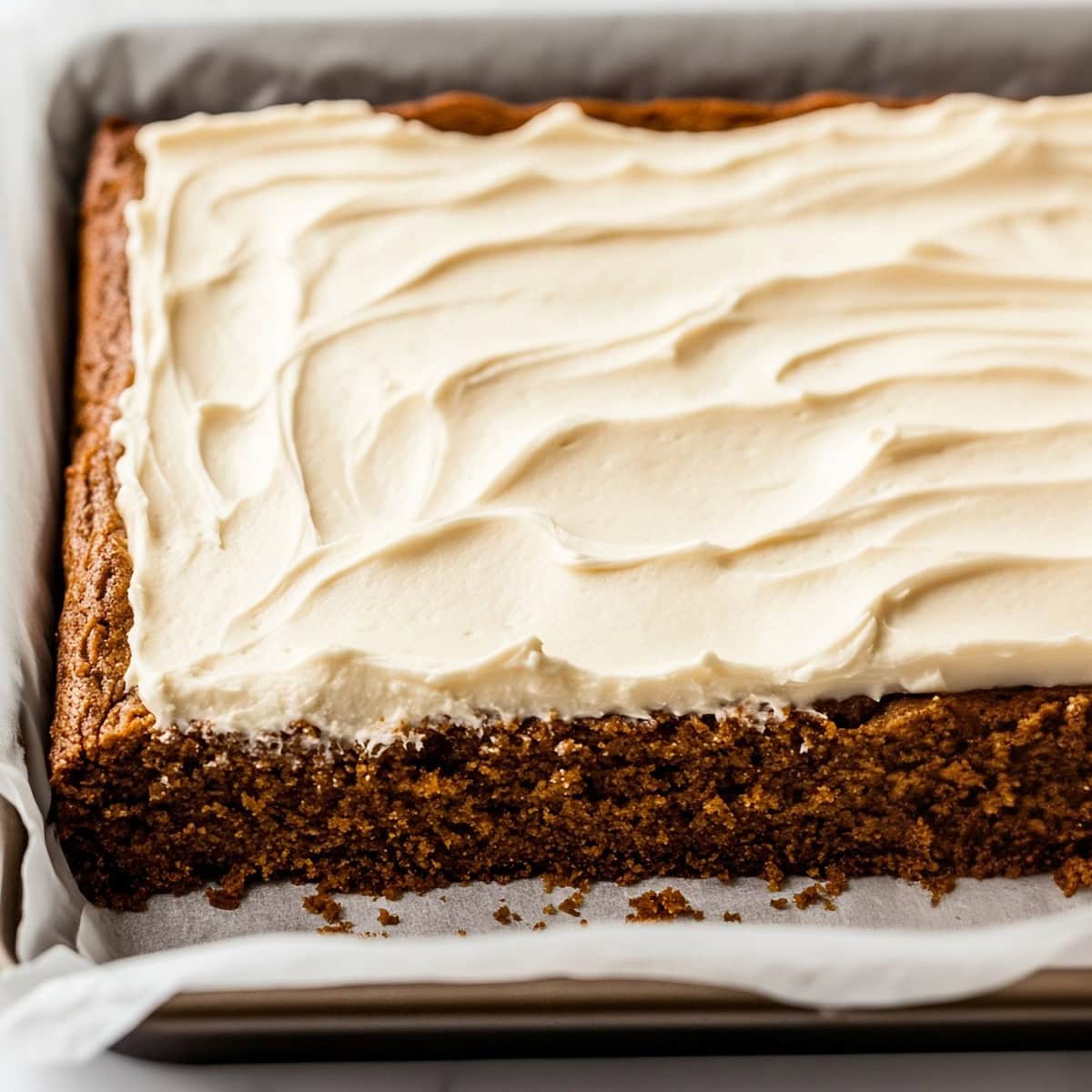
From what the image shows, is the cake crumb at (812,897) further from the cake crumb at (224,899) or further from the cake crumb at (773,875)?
the cake crumb at (224,899)

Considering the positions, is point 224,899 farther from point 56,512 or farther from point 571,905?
point 56,512

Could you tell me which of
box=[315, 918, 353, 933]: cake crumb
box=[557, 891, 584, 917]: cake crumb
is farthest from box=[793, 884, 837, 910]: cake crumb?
box=[315, 918, 353, 933]: cake crumb

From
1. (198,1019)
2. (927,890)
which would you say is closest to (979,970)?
(927,890)

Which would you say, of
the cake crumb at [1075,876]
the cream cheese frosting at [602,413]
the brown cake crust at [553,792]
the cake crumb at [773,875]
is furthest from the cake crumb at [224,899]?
the cake crumb at [1075,876]

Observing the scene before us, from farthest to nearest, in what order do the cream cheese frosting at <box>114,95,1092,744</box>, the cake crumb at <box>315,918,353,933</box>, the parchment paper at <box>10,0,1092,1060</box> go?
the cake crumb at <box>315,918,353,933</box> → the cream cheese frosting at <box>114,95,1092,744</box> → the parchment paper at <box>10,0,1092,1060</box>

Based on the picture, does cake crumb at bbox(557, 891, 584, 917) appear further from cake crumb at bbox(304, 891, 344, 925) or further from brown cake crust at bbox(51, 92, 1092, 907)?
cake crumb at bbox(304, 891, 344, 925)

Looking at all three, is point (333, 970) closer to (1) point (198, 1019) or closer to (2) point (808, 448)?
(1) point (198, 1019)
